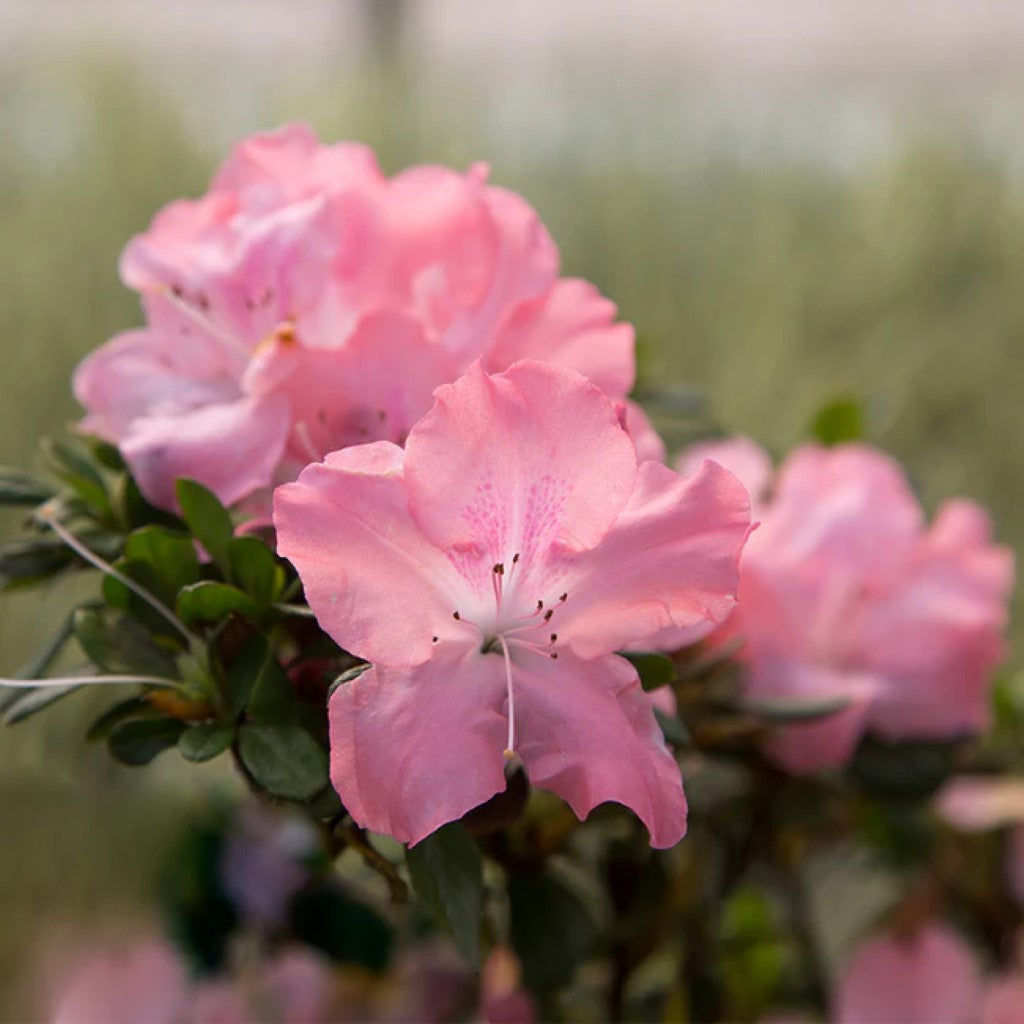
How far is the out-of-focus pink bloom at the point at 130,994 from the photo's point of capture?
692mm

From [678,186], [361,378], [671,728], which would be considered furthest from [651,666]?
[678,186]

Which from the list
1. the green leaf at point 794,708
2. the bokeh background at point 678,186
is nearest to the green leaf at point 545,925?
the green leaf at point 794,708

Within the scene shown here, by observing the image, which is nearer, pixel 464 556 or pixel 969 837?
pixel 464 556

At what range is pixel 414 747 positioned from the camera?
1.18 feet

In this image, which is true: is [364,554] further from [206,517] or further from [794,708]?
[794,708]

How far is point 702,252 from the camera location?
1477 millimetres

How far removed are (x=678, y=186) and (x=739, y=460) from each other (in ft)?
3.05

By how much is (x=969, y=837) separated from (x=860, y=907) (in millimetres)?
471

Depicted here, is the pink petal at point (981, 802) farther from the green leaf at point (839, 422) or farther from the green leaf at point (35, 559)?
the green leaf at point (35, 559)

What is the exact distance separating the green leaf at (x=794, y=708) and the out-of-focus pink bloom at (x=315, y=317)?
0.56 ft

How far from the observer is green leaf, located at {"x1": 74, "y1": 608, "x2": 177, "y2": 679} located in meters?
0.43

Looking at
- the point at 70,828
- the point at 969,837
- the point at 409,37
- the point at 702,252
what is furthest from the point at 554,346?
the point at 409,37

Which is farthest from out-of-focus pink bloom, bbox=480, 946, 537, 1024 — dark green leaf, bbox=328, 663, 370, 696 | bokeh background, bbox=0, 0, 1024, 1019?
bokeh background, bbox=0, 0, 1024, 1019

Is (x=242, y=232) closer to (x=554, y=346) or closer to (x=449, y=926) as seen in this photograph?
(x=554, y=346)
